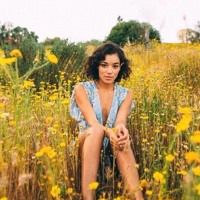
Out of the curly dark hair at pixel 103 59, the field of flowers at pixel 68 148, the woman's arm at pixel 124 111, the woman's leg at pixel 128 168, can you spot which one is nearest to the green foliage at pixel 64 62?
the field of flowers at pixel 68 148

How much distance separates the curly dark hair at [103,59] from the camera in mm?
4105

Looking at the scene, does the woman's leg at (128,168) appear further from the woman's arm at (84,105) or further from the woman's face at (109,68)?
the woman's face at (109,68)

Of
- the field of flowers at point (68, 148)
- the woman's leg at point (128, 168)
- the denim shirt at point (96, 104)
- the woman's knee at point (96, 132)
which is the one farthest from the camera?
the denim shirt at point (96, 104)

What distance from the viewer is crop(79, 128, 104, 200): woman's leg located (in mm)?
3344

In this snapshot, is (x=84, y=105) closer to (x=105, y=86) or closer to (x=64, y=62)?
(x=105, y=86)

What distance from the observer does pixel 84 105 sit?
386cm

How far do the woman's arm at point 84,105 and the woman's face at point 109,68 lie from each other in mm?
176

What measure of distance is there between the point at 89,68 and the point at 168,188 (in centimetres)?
120

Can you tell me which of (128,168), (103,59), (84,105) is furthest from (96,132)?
(103,59)

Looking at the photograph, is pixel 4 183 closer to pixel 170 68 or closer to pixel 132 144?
pixel 132 144

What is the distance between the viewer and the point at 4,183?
8.77ft

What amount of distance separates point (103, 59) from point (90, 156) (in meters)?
0.95

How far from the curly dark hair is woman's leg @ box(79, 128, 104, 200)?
0.82 meters

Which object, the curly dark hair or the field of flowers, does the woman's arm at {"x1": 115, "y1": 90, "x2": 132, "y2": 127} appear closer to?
the field of flowers
